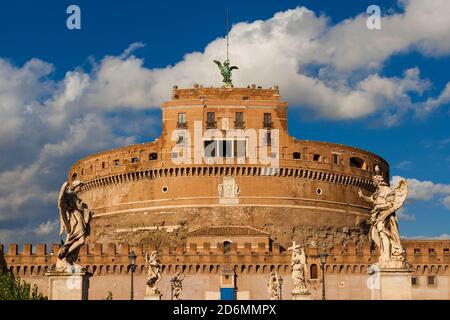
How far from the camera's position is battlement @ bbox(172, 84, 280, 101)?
76812 millimetres

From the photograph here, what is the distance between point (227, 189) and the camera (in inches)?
2916

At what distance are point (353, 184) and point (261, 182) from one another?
31.8 feet

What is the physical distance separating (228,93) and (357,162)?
14.7 m

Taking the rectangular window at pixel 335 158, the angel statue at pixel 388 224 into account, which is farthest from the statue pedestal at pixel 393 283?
the rectangular window at pixel 335 158

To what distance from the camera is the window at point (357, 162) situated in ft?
267

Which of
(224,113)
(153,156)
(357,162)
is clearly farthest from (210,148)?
(357,162)

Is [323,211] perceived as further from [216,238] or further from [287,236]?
[216,238]

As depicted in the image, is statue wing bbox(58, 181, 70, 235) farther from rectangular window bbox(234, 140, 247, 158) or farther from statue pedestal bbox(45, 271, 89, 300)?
rectangular window bbox(234, 140, 247, 158)

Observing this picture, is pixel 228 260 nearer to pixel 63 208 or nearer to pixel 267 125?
pixel 267 125

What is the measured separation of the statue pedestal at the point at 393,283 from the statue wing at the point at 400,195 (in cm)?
147

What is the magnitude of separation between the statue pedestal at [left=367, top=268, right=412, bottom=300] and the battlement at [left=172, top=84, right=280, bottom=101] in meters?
57.2
